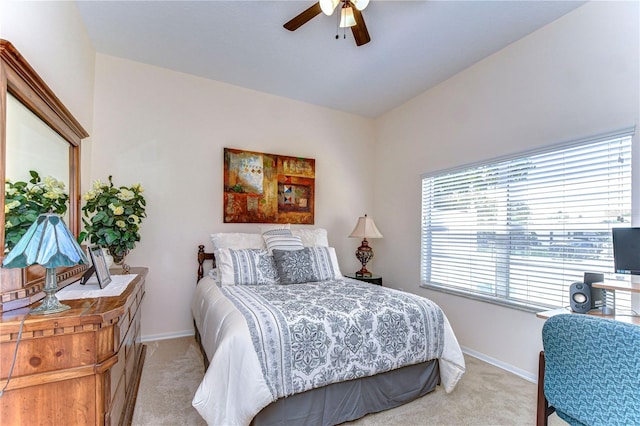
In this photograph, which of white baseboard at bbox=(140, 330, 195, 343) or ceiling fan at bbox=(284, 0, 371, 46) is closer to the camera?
ceiling fan at bbox=(284, 0, 371, 46)

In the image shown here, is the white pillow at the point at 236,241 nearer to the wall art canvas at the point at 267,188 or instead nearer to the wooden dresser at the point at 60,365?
the wall art canvas at the point at 267,188

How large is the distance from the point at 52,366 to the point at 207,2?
2471 millimetres

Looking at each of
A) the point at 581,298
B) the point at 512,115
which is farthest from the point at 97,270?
the point at 512,115

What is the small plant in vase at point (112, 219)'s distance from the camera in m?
2.43

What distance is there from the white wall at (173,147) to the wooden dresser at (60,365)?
2145mm

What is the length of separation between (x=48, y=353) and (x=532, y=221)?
322 cm

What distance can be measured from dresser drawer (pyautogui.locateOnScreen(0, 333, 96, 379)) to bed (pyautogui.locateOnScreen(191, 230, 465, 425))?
64cm

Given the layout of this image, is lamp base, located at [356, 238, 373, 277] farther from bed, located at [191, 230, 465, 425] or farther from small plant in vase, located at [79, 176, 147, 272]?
small plant in vase, located at [79, 176, 147, 272]

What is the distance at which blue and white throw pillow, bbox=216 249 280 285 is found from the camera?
9.23ft

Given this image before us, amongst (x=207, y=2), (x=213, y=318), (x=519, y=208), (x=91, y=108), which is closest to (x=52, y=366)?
(x=213, y=318)

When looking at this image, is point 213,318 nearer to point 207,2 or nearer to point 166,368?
point 166,368

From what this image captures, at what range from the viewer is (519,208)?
2719mm

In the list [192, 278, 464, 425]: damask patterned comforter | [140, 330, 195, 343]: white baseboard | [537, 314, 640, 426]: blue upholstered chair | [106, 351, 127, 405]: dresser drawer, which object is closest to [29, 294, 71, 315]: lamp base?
[106, 351, 127, 405]: dresser drawer

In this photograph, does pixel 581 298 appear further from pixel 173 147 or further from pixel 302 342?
pixel 173 147
